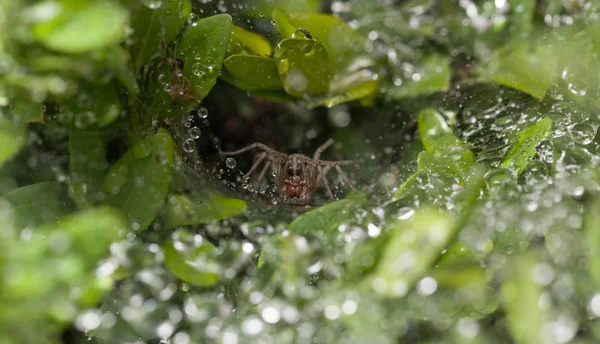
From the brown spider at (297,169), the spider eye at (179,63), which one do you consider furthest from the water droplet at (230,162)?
the spider eye at (179,63)

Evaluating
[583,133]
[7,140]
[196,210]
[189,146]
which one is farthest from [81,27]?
[583,133]

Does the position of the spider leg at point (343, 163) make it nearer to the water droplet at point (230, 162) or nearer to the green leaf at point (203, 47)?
the water droplet at point (230, 162)

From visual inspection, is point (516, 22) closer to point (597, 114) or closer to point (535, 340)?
point (597, 114)

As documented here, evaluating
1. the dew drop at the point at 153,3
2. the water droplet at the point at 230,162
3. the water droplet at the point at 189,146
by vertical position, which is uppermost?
the dew drop at the point at 153,3

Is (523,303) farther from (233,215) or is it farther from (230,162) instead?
(230,162)

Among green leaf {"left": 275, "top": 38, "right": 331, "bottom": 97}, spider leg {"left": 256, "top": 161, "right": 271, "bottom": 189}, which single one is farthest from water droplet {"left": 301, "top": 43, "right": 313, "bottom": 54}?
spider leg {"left": 256, "top": 161, "right": 271, "bottom": 189}

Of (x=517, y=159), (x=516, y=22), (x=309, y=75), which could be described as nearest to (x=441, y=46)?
(x=516, y=22)
